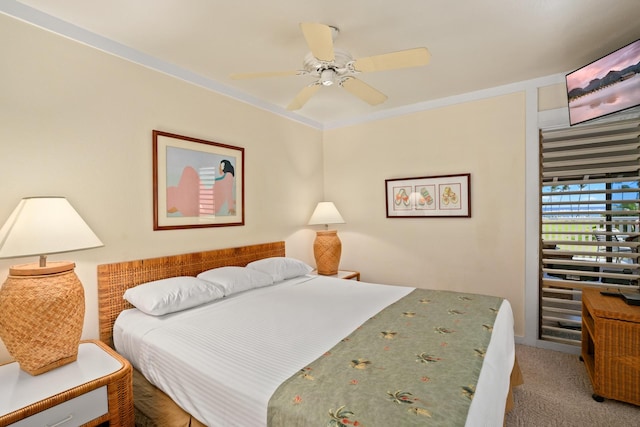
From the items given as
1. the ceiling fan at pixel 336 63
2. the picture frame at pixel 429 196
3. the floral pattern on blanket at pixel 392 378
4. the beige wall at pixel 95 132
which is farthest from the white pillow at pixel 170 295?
the picture frame at pixel 429 196

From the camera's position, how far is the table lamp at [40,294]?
1520 millimetres

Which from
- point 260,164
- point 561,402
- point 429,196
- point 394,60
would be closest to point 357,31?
point 394,60

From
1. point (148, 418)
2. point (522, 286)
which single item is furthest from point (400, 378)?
point (522, 286)

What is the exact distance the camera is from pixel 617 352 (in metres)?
2.11

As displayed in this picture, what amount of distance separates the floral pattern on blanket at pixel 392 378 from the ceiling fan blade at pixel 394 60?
61.0 inches

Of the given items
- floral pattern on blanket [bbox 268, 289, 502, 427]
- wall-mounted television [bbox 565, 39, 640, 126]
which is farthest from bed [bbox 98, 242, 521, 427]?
wall-mounted television [bbox 565, 39, 640, 126]

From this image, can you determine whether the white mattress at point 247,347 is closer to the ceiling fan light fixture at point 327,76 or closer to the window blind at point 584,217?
the window blind at point 584,217

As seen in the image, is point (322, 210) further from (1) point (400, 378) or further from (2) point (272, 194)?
(1) point (400, 378)

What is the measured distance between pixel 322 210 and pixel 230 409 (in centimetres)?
278

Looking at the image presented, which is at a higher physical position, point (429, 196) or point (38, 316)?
point (429, 196)

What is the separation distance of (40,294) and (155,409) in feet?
2.71

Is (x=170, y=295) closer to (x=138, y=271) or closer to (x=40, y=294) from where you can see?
(x=138, y=271)

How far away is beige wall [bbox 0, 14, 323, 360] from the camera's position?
1.86 meters

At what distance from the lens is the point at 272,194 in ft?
11.9
